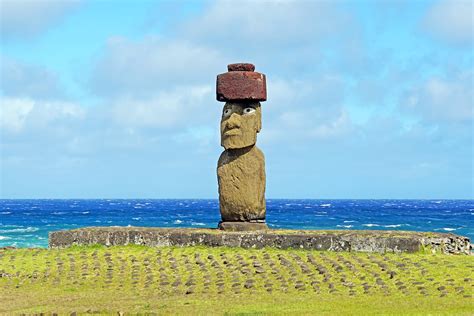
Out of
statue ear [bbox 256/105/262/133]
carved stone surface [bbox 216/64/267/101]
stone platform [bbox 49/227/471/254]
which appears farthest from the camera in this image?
statue ear [bbox 256/105/262/133]

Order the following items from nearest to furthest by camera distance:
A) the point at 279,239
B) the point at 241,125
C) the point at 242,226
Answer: the point at 279,239 → the point at 241,125 → the point at 242,226

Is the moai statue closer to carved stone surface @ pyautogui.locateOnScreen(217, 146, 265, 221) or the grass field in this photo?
carved stone surface @ pyautogui.locateOnScreen(217, 146, 265, 221)

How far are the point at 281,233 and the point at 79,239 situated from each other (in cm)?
491

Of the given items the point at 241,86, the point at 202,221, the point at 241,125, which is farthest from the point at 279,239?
the point at 202,221

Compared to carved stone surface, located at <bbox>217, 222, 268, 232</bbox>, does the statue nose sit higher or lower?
higher

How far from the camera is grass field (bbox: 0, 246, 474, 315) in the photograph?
38.6ft

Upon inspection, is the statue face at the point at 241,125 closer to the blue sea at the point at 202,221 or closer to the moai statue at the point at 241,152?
the moai statue at the point at 241,152

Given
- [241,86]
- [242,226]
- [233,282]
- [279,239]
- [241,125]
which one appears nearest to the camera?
[233,282]

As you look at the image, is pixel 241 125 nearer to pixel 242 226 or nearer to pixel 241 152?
pixel 241 152

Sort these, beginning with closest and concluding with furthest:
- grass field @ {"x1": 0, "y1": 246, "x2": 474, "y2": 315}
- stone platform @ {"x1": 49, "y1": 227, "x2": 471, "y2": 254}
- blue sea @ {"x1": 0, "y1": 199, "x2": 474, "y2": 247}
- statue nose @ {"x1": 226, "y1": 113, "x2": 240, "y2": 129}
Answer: grass field @ {"x1": 0, "y1": 246, "x2": 474, "y2": 315}
stone platform @ {"x1": 49, "y1": 227, "x2": 471, "y2": 254}
statue nose @ {"x1": 226, "y1": 113, "x2": 240, "y2": 129}
blue sea @ {"x1": 0, "y1": 199, "x2": 474, "y2": 247}

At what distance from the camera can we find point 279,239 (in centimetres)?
1706

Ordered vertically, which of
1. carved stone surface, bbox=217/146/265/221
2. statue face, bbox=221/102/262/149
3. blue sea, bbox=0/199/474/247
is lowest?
blue sea, bbox=0/199/474/247

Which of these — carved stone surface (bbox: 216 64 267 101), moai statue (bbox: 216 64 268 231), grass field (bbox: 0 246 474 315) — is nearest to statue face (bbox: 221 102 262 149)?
moai statue (bbox: 216 64 268 231)

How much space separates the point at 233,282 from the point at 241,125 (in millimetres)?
5245
